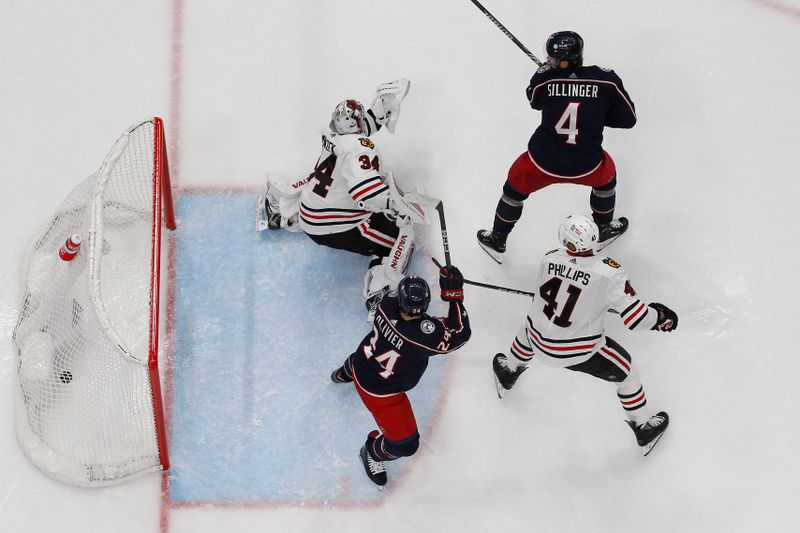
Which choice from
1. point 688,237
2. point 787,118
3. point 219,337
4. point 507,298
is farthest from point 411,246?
point 787,118

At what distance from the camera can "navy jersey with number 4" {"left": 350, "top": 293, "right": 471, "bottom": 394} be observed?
3879 millimetres

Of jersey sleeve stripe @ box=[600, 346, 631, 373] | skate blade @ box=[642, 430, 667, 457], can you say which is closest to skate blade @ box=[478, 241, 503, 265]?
jersey sleeve stripe @ box=[600, 346, 631, 373]

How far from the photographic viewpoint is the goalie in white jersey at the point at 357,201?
4301 millimetres

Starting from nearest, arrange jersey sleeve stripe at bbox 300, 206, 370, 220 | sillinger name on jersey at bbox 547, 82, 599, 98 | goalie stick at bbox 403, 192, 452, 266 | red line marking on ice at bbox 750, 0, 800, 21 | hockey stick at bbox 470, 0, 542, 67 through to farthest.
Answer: sillinger name on jersey at bbox 547, 82, 599, 98, goalie stick at bbox 403, 192, 452, 266, jersey sleeve stripe at bbox 300, 206, 370, 220, hockey stick at bbox 470, 0, 542, 67, red line marking on ice at bbox 750, 0, 800, 21

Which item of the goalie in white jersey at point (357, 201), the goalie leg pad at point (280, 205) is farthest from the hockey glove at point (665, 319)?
the goalie leg pad at point (280, 205)

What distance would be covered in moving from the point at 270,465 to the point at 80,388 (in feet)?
2.54

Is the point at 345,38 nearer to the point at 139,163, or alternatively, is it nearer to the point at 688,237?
the point at 139,163

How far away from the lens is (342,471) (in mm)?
4332

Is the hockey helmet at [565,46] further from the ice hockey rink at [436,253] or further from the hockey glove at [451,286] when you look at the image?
the hockey glove at [451,286]

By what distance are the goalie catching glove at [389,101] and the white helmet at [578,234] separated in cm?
98

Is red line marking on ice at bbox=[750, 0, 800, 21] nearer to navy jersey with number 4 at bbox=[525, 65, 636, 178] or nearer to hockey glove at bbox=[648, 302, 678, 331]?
navy jersey with number 4 at bbox=[525, 65, 636, 178]

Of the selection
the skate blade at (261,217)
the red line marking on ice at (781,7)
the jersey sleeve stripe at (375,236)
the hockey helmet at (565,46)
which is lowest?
the skate blade at (261,217)

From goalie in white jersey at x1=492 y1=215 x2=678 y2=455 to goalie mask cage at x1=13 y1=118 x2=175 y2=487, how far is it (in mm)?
1385

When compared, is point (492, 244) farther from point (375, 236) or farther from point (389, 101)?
point (389, 101)
